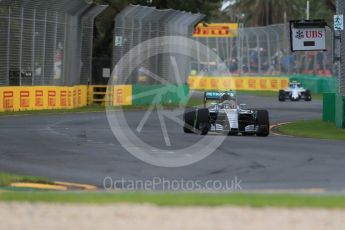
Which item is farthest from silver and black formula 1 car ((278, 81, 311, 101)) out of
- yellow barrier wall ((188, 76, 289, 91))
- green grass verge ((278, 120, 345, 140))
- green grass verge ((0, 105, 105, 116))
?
green grass verge ((278, 120, 345, 140))

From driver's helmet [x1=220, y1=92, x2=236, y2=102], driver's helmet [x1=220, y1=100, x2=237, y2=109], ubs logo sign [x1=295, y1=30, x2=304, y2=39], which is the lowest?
driver's helmet [x1=220, y1=100, x2=237, y2=109]

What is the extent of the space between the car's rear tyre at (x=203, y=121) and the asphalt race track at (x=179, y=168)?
0.39 meters

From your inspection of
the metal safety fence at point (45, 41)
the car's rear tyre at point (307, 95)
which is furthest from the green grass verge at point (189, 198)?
the car's rear tyre at point (307, 95)

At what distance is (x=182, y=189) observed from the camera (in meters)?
12.1

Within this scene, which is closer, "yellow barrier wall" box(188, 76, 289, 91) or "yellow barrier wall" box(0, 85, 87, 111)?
"yellow barrier wall" box(0, 85, 87, 111)

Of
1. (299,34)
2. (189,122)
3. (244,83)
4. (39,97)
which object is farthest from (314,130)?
(244,83)

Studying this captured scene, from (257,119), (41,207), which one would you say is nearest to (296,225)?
(41,207)

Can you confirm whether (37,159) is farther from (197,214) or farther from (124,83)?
(124,83)

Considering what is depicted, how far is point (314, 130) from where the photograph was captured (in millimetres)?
26641

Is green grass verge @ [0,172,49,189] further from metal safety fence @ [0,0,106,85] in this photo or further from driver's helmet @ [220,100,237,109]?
metal safety fence @ [0,0,106,85]

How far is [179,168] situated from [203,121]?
7986mm

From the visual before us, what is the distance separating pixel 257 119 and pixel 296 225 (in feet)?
48.8

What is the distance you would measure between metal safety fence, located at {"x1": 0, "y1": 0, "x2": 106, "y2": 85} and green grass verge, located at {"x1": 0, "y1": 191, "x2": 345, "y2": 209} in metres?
24.4

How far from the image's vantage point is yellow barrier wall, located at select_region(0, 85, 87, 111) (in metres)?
34.0
